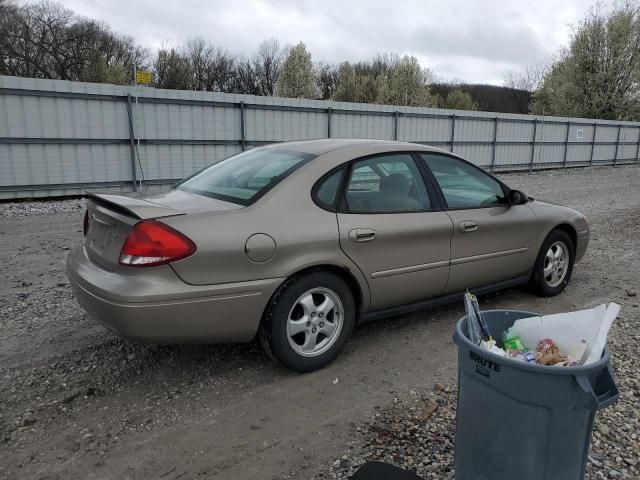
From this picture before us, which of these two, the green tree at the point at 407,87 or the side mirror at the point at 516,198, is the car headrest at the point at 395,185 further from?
the green tree at the point at 407,87

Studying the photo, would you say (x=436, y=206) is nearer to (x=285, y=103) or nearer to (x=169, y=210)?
(x=169, y=210)

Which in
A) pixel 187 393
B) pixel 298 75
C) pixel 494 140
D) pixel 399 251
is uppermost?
pixel 298 75

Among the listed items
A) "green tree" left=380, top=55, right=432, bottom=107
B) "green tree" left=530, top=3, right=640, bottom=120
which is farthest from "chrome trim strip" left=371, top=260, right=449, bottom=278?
"green tree" left=380, top=55, right=432, bottom=107

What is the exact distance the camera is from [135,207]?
3.01m

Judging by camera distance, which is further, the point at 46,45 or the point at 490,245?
the point at 46,45

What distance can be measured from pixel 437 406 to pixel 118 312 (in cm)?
190

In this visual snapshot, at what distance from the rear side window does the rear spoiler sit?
893 mm

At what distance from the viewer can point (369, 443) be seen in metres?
2.66

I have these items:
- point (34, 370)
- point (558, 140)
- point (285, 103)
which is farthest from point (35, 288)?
point (558, 140)

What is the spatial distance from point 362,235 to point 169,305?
133 cm

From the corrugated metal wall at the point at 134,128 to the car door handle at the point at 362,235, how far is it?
31.8 ft

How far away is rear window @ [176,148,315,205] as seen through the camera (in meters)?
3.35

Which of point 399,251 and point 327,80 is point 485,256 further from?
point 327,80

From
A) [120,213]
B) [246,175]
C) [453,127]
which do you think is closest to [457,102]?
[453,127]
